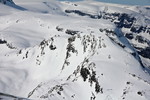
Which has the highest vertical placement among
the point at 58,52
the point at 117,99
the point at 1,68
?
the point at 117,99

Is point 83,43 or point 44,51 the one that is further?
point 44,51

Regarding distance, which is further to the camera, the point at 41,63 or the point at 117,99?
the point at 41,63

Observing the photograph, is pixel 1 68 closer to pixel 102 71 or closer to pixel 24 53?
pixel 24 53

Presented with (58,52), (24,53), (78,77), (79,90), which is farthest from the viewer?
(24,53)

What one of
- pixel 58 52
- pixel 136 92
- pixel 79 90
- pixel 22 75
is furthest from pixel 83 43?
pixel 136 92

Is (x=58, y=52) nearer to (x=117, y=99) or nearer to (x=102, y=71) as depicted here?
(x=102, y=71)

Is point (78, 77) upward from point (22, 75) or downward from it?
upward

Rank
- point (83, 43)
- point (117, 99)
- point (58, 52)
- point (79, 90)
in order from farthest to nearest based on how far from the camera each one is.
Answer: point (58, 52), point (83, 43), point (79, 90), point (117, 99)

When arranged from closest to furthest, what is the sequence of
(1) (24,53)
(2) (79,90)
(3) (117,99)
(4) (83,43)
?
(3) (117,99) → (2) (79,90) → (4) (83,43) → (1) (24,53)

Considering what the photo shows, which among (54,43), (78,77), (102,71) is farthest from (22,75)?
(102,71)
